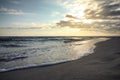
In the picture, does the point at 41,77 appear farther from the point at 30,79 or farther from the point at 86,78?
the point at 86,78

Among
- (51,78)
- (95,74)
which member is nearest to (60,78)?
(51,78)

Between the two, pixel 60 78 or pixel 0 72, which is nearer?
pixel 60 78

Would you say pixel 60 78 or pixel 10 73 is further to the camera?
pixel 10 73

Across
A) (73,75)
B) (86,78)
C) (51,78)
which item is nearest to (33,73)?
(51,78)

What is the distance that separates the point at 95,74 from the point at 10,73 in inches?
142

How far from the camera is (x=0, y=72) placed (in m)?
7.50

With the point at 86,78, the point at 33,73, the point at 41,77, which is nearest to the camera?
the point at 86,78

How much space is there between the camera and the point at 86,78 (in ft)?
19.8

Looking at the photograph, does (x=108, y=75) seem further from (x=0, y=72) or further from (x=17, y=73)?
(x=0, y=72)

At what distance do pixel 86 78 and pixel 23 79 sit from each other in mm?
2348

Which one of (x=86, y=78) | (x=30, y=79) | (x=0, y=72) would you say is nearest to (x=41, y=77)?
(x=30, y=79)

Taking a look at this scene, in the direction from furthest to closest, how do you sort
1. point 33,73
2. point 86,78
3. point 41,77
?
1. point 33,73
2. point 41,77
3. point 86,78

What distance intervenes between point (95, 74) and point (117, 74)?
0.81m

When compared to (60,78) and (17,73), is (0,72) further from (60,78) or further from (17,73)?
(60,78)
